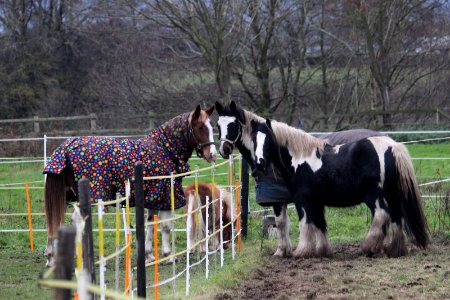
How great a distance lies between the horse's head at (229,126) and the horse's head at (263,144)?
0.53 ft

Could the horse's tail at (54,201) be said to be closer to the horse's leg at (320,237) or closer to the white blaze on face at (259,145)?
the white blaze on face at (259,145)

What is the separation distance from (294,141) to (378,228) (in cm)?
138

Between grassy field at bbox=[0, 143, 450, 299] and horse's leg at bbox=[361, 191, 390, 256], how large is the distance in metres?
1.22

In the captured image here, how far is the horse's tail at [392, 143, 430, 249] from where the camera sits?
28.0ft

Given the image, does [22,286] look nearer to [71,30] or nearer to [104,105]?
[104,105]

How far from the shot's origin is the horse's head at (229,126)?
Answer: 8938 millimetres

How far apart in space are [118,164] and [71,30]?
22.1 meters

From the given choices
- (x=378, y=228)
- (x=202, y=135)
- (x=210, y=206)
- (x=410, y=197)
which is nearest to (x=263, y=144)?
(x=202, y=135)

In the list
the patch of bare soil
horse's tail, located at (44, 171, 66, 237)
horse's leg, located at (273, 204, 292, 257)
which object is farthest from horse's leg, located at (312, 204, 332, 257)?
horse's tail, located at (44, 171, 66, 237)

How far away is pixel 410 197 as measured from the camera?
8.63 meters

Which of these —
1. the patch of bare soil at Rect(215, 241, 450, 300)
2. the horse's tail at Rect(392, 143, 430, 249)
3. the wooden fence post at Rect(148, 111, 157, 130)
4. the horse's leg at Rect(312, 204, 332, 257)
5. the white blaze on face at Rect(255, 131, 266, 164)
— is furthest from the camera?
the wooden fence post at Rect(148, 111, 157, 130)

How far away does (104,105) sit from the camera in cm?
2792

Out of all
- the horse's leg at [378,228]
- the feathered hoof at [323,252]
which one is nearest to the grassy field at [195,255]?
the feathered hoof at [323,252]

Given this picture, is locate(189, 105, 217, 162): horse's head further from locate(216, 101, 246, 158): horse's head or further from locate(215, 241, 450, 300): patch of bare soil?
locate(215, 241, 450, 300): patch of bare soil
